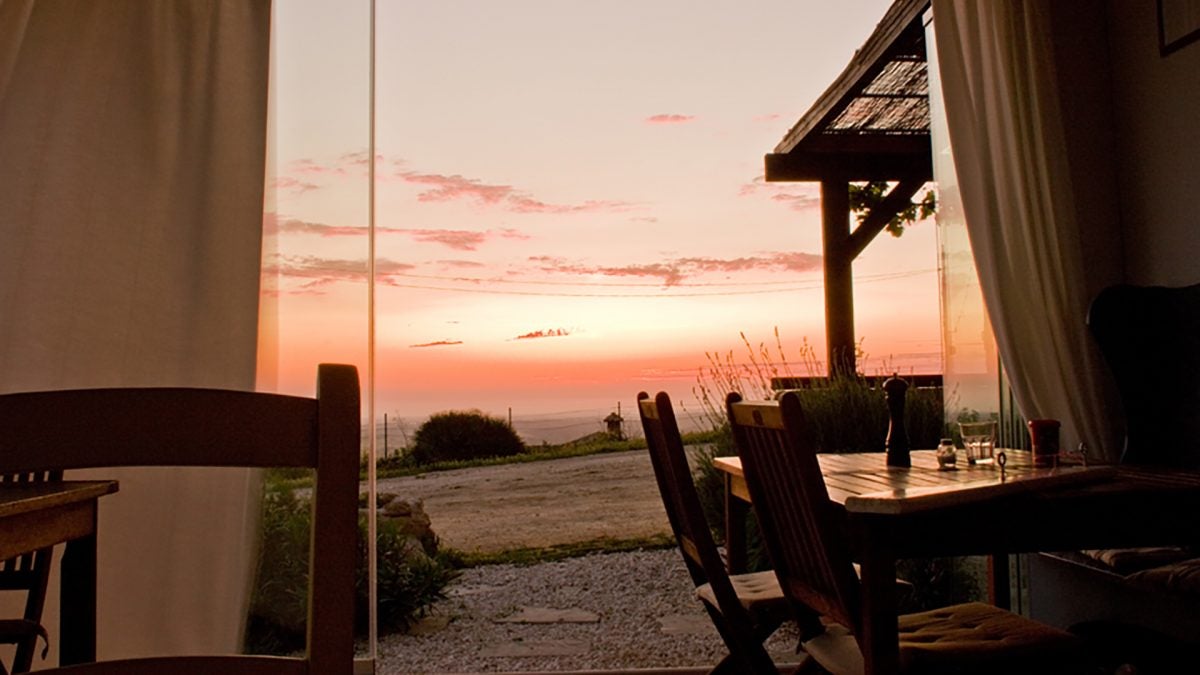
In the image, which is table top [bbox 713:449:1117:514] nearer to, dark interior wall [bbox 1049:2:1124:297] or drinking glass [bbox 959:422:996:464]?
drinking glass [bbox 959:422:996:464]

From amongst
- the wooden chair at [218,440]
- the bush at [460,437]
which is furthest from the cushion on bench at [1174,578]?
the bush at [460,437]

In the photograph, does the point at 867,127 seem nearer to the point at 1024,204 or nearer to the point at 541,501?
the point at 1024,204

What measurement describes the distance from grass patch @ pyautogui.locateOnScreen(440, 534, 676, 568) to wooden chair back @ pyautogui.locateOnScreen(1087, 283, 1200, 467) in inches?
140

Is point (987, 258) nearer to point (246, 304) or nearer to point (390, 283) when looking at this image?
point (246, 304)

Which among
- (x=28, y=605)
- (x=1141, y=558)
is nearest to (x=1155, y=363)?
(x=1141, y=558)

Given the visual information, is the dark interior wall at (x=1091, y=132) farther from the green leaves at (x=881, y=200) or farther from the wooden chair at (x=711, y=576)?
the green leaves at (x=881, y=200)

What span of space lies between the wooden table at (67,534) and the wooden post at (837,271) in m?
4.11

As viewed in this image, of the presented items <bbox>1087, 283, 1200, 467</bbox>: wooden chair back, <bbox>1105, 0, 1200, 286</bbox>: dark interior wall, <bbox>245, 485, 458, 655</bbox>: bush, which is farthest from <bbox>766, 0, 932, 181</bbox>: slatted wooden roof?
<bbox>245, 485, 458, 655</bbox>: bush

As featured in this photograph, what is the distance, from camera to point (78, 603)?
2.16 m

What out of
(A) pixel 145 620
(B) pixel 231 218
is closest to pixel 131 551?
(A) pixel 145 620

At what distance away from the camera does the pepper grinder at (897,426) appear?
2701mm

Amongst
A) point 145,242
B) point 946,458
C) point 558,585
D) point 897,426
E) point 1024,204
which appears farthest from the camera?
point 558,585

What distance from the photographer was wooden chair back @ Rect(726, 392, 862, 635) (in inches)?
75.9

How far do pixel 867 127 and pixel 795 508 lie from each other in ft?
12.9
